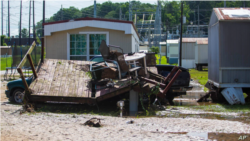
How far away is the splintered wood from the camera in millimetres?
9594

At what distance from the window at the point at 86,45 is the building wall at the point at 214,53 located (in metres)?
6.09

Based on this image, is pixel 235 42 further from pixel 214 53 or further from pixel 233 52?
pixel 214 53

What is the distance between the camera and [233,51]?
472 inches

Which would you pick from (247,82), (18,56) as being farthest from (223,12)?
(18,56)

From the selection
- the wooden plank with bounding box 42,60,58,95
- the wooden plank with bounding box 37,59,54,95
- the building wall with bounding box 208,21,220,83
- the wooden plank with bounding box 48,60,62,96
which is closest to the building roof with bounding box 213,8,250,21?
the building wall with bounding box 208,21,220,83

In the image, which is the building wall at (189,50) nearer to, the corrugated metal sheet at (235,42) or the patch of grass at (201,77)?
the patch of grass at (201,77)

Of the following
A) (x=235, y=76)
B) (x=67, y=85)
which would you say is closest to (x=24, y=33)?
(x=67, y=85)

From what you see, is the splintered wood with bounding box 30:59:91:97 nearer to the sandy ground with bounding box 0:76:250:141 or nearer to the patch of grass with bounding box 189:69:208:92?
the sandy ground with bounding box 0:76:250:141

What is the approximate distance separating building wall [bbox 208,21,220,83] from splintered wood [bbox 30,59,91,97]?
5.63m

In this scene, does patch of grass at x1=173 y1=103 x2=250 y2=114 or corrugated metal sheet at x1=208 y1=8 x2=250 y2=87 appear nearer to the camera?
patch of grass at x1=173 y1=103 x2=250 y2=114

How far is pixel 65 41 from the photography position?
1694cm

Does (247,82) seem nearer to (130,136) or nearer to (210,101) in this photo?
(210,101)

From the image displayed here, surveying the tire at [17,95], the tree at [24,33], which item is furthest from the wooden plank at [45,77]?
the tree at [24,33]

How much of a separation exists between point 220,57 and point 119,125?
6.52 meters
